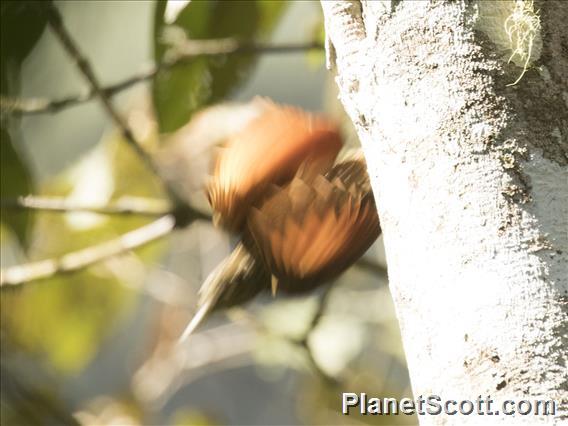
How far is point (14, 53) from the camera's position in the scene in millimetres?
1638

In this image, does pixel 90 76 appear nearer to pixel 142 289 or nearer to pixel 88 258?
pixel 88 258

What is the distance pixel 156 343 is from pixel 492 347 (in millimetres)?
2594

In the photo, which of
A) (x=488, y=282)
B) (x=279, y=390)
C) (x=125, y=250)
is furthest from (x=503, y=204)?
(x=279, y=390)

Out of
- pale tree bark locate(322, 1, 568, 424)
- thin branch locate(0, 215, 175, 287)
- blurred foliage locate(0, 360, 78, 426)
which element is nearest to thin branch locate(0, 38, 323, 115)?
thin branch locate(0, 215, 175, 287)

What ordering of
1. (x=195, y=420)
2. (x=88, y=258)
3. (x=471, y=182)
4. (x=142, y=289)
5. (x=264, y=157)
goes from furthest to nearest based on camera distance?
(x=142, y=289), (x=195, y=420), (x=88, y=258), (x=264, y=157), (x=471, y=182)

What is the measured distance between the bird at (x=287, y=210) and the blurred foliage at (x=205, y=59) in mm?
436

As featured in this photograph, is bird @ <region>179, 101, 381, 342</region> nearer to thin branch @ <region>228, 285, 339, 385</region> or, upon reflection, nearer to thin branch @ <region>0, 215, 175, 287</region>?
thin branch @ <region>228, 285, 339, 385</region>

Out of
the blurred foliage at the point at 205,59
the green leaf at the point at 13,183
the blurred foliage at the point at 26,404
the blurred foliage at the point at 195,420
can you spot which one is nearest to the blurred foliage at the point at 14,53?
the green leaf at the point at 13,183

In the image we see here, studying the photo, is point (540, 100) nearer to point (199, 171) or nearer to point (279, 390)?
point (199, 171)

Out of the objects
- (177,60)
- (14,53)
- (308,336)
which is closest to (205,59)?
(177,60)

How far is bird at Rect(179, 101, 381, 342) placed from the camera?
1192 mm

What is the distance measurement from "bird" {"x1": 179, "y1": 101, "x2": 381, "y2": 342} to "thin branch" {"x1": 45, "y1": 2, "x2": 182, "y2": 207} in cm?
38

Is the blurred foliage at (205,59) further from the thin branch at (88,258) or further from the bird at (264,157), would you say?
the bird at (264,157)

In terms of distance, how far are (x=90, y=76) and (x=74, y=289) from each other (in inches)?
36.9
